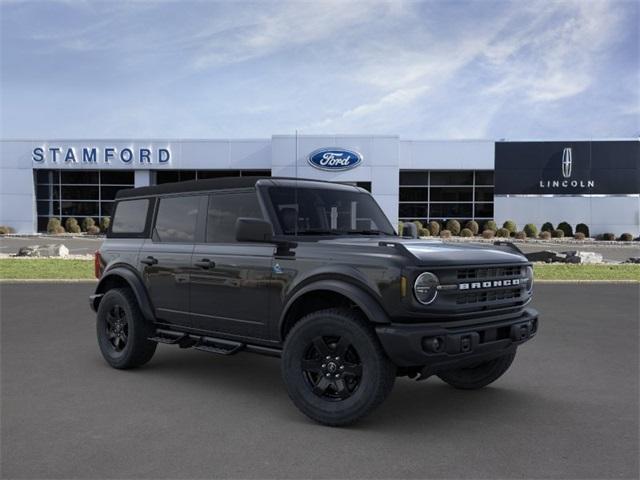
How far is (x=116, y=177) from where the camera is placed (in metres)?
41.5

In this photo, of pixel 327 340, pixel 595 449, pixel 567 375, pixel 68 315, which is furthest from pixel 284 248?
pixel 68 315

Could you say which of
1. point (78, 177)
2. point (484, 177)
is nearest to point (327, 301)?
point (484, 177)

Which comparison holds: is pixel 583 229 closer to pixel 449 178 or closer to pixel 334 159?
pixel 449 178

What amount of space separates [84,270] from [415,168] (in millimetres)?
25993

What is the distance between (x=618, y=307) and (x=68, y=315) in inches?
386

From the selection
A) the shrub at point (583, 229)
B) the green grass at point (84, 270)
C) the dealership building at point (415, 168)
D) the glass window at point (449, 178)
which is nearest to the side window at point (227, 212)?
the green grass at point (84, 270)

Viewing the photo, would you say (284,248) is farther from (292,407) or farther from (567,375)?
(567,375)

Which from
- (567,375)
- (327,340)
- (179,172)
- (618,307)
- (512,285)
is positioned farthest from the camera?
(179,172)

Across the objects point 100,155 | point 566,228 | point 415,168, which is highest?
point 100,155

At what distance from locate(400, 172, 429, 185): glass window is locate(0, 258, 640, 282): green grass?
842 inches

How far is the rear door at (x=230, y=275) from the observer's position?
528cm

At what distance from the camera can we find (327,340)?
4816mm

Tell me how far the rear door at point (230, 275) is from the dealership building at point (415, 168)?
3093 cm

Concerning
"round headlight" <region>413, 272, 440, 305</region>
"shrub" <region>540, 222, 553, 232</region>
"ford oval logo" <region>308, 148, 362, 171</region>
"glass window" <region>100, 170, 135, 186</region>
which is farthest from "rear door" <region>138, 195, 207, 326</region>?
"glass window" <region>100, 170, 135, 186</region>
